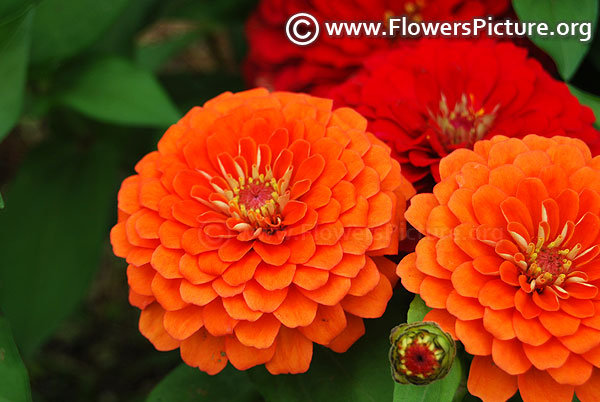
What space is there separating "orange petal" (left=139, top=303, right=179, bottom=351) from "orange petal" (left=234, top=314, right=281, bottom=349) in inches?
2.9

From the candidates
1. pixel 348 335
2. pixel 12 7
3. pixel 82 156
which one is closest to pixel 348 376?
pixel 348 335

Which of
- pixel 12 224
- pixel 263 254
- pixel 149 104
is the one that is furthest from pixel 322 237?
pixel 12 224

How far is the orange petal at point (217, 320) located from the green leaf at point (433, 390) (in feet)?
0.47

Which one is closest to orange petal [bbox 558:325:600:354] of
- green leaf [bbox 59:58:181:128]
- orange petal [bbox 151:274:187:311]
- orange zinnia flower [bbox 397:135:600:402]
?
orange zinnia flower [bbox 397:135:600:402]

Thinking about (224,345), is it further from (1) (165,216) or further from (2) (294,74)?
(2) (294,74)

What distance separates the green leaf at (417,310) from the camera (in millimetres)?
500

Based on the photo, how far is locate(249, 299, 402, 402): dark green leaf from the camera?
1.85 ft

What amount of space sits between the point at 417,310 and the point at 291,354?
4.5 inches

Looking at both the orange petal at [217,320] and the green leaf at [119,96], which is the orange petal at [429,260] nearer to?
the orange petal at [217,320]

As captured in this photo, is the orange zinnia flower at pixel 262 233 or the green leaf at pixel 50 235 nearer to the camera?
the orange zinnia flower at pixel 262 233

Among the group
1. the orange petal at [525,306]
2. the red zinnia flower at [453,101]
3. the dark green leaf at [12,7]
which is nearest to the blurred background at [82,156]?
the dark green leaf at [12,7]

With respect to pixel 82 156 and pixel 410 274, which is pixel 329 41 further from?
pixel 82 156

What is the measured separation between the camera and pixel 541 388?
1.57 feet

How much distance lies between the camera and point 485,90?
25.6 inches
